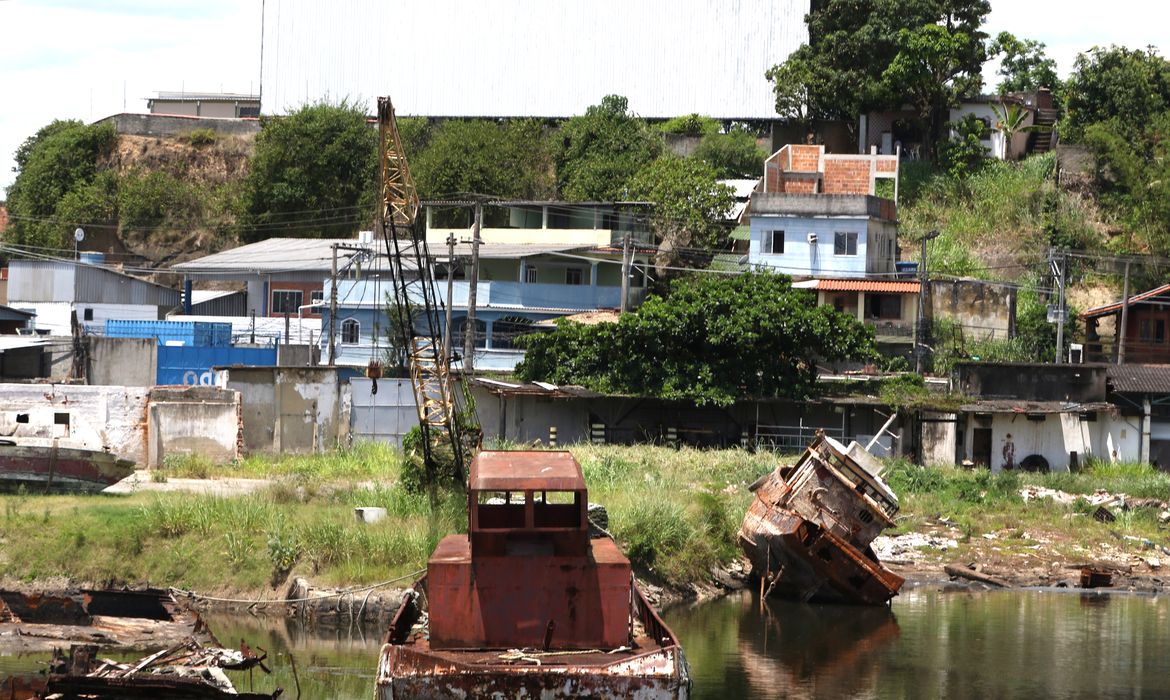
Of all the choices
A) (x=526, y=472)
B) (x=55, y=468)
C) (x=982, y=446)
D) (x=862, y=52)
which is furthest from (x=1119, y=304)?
(x=526, y=472)

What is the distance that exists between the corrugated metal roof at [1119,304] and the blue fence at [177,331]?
32.4 metres

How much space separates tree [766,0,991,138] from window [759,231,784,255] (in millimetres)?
11202

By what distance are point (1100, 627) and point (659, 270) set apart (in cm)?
3469

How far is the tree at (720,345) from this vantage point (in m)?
45.8

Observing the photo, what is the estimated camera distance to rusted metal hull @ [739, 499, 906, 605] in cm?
3111

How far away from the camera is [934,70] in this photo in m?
67.5

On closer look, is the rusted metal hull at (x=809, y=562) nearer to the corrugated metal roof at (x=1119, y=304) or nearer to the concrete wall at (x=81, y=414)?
the concrete wall at (x=81, y=414)

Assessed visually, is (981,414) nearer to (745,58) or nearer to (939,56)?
(939,56)

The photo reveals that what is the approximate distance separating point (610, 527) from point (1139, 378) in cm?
2518

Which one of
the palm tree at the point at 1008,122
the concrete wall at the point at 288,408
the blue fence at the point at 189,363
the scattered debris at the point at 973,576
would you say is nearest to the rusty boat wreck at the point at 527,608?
the scattered debris at the point at 973,576

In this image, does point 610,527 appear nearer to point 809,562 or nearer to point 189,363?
point 809,562

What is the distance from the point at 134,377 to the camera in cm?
4984

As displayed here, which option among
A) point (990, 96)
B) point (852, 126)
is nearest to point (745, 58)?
point (852, 126)

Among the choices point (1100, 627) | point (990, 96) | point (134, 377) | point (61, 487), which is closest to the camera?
point (1100, 627)
